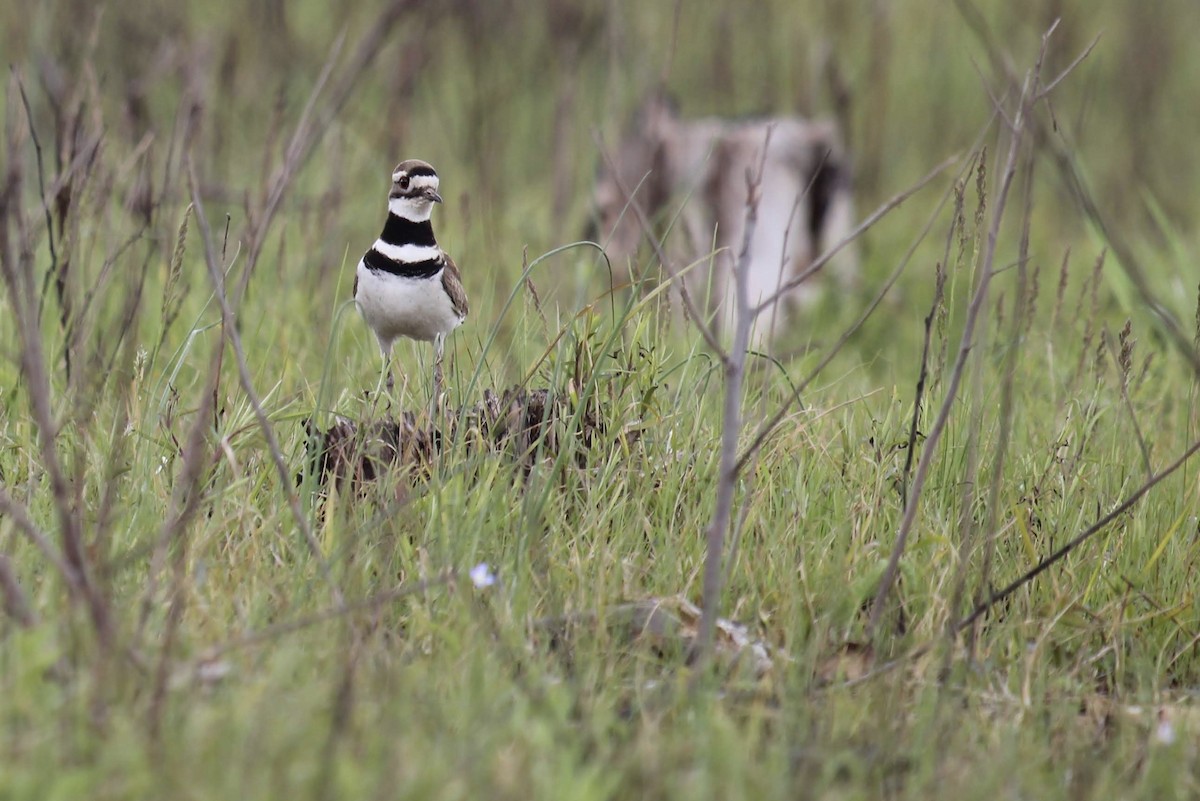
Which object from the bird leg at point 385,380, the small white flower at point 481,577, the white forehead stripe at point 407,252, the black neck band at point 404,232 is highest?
the black neck band at point 404,232

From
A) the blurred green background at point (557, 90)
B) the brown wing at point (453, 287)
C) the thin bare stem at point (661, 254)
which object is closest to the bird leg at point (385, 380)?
the brown wing at point (453, 287)

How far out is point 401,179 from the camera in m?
2.68

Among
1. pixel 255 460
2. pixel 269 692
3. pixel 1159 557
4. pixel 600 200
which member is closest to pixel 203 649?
pixel 269 692

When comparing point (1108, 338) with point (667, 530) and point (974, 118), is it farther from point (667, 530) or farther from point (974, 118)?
point (974, 118)

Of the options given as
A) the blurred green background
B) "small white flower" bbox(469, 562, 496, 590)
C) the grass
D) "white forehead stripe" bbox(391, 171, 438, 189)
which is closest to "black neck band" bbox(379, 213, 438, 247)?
"white forehead stripe" bbox(391, 171, 438, 189)

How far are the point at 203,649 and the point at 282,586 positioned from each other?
0.26 metres

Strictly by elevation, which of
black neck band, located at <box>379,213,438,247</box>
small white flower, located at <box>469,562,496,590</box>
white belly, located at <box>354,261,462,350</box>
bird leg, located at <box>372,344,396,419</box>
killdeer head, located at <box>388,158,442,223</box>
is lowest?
small white flower, located at <box>469,562,496,590</box>

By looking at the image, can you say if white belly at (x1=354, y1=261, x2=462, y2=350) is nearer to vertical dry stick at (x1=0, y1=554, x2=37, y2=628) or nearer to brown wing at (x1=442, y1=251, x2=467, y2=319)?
brown wing at (x1=442, y1=251, x2=467, y2=319)

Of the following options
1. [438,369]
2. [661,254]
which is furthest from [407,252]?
[661,254]

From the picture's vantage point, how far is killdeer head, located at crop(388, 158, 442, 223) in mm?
2662

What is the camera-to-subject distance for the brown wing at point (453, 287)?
2.85 meters

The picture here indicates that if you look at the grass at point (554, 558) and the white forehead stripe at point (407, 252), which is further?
the white forehead stripe at point (407, 252)

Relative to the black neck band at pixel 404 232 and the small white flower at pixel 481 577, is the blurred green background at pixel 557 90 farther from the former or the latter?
the small white flower at pixel 481 577

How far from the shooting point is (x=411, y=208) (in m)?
2.72
